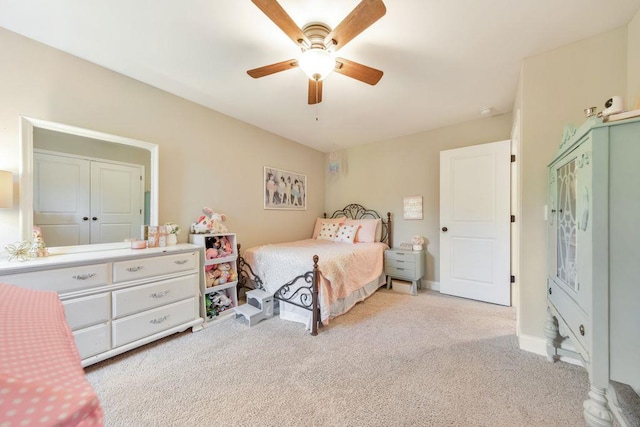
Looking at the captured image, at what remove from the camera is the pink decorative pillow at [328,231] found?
409 cm

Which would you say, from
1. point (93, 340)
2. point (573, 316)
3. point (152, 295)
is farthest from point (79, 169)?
point (573, 316)

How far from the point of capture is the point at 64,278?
1671 mm

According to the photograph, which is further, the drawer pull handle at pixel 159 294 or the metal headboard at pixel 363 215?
the metal headboard at pixel 363 215

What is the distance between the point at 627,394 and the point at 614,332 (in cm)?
98

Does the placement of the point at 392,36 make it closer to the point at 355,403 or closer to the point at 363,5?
the point at 363,5

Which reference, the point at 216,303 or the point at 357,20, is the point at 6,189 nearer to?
the point at 216,303

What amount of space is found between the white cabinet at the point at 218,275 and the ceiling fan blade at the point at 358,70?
2001 millimetres

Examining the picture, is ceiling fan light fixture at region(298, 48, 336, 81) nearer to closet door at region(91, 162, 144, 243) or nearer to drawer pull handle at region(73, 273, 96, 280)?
closet door at region(91, 162, 144, 243)

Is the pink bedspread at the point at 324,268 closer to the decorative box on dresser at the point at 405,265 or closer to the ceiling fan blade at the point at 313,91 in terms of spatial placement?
the decorative box on dresser at the point at 405,265

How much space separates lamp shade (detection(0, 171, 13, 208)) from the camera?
161 cm

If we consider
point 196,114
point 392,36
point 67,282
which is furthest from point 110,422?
point 392,36

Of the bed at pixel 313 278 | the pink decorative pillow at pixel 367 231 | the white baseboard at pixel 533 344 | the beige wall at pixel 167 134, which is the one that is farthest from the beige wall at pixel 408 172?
the white baseboard at pixel 533 344

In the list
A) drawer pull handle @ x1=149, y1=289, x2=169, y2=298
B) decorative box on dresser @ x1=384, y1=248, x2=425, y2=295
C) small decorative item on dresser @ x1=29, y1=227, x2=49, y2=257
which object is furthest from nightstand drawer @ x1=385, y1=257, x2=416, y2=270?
small decorative item on dresser @ x1=29, y1=227, x2=49, y2=257

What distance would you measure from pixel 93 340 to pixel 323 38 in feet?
8.77
